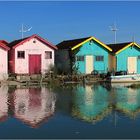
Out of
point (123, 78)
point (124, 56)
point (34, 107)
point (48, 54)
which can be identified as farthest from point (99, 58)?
point (34, 107)

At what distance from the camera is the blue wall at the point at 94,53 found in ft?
130

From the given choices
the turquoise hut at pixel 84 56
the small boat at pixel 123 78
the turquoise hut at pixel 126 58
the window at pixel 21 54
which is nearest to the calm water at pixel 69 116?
the small boat at pixel 123 78

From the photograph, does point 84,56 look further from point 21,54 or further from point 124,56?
point 21,54

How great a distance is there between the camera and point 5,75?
3556 centimetres

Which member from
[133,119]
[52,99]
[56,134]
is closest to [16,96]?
[52,99]

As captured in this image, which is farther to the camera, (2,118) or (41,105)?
(41,105)

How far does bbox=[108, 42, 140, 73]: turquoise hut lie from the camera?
41688 mm

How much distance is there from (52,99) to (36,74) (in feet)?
48.9

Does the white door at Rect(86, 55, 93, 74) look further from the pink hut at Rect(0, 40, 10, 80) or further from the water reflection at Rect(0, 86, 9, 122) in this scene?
the water reflection at Rect(0, 86, 9, 122)

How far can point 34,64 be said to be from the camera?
3812 centimetres

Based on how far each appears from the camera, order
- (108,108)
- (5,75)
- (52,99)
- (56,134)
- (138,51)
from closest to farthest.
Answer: (56,134) < (108,108) < (52,99) < (5,75) < (138,51)

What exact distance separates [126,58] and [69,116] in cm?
2576

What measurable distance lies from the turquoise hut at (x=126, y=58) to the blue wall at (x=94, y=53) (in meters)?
0.91

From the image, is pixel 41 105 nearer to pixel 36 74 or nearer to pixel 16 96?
pixel 16 96
